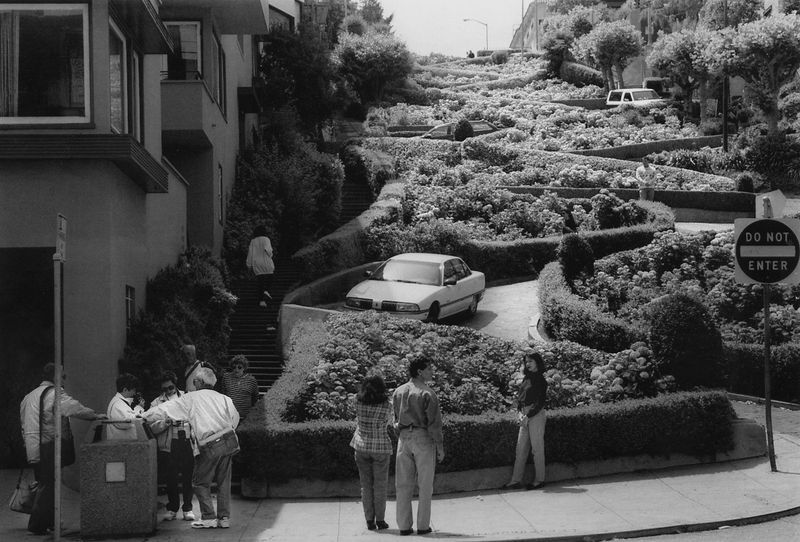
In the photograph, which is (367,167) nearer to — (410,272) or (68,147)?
(410,272)

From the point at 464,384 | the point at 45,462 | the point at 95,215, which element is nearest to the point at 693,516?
the point at 464,384

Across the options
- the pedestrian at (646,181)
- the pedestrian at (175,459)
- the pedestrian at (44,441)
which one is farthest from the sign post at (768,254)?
the pedestrian at (646,181)

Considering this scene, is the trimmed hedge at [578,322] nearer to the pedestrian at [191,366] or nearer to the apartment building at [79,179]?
the pedestrian at [191,366]

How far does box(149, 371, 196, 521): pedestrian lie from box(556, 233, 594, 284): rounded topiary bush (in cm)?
1294

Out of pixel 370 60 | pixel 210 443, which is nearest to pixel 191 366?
pixel 210 443

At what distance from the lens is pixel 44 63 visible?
1636 centimetres

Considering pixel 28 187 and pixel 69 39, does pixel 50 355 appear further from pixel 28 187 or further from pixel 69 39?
pixel 69 39

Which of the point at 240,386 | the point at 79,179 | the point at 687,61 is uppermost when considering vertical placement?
the point at 687,61

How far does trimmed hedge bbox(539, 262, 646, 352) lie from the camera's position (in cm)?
2042

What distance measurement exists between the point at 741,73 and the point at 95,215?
39.6 metres

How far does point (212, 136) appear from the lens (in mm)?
27297

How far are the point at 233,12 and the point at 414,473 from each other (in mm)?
18137

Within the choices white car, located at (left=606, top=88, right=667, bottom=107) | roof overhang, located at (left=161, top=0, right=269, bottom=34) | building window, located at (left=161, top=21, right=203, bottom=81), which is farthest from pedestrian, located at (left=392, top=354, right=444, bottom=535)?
white car, located at (left=606, top=88, right=667, bottom=107)

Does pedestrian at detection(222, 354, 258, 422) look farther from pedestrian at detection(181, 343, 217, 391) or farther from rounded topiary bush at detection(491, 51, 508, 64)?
rounded topiary bush at detection(491, 51, 508, 64)
